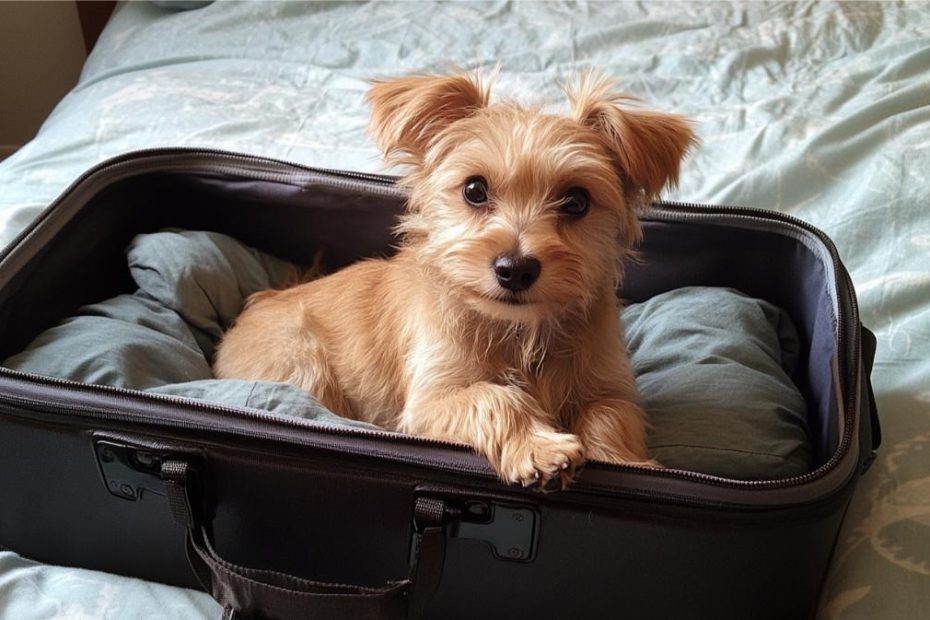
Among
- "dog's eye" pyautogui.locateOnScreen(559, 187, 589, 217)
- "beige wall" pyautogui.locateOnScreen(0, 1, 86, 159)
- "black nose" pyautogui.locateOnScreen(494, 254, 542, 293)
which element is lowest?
"beige wall" pyautogui.locateOnScreen(0, 1, 86, 159)

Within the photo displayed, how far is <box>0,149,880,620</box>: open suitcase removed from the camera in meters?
1.41

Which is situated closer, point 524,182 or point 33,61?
point 524,182

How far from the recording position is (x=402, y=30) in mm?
3287

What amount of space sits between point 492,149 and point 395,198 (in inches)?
27.8

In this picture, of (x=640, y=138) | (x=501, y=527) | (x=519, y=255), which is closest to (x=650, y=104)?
(x=640, y=138)

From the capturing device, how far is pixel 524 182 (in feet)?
5.42

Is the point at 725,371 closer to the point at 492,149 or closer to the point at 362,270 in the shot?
the point at 492,149

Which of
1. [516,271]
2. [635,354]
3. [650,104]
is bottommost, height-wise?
[635,354]

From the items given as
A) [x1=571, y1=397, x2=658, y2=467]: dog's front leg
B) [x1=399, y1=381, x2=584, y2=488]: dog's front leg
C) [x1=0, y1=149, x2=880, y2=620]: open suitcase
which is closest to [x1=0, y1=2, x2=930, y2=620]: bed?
[x1=0, y1=149, x2=880, y2=620]: open suitcase

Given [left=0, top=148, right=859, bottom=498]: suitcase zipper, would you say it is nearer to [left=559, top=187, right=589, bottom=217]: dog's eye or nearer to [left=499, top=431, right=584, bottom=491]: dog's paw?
[left=499, top=431, right=584, bottom=491]: dog's paw

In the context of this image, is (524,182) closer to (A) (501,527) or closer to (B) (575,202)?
(B) (575,202)

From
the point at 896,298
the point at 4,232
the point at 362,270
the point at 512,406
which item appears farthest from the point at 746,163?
the point at 4,232

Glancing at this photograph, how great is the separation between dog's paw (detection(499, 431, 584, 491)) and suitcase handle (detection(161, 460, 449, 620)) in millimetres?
128

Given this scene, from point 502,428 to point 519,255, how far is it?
0.99ft
